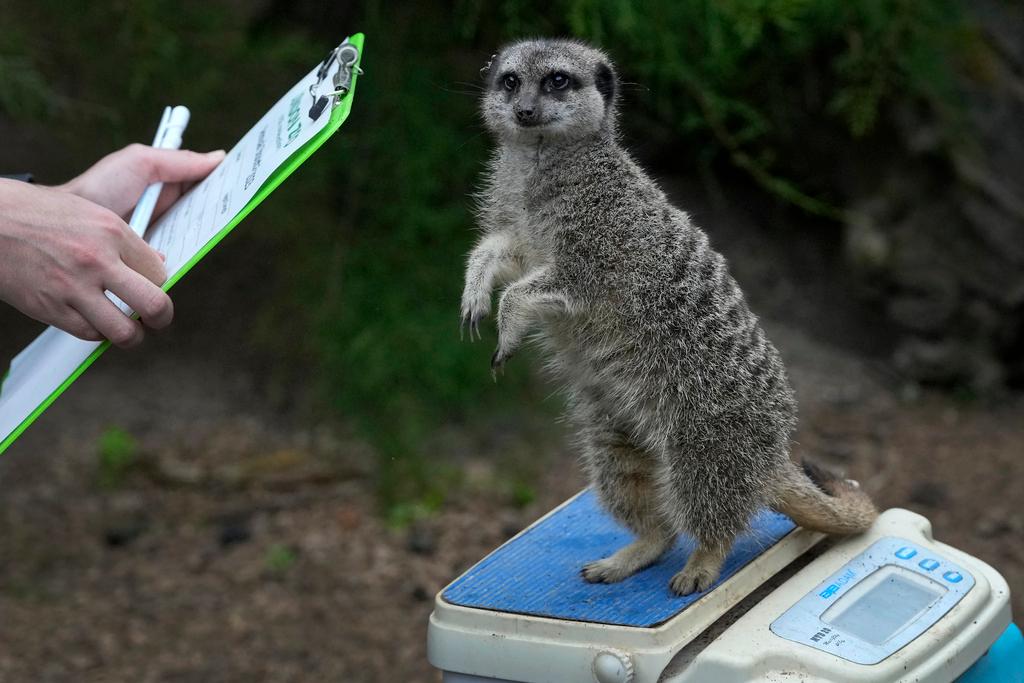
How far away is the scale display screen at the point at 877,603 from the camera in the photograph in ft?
4.39

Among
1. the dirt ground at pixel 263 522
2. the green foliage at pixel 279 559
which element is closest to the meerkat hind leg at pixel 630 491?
the dirt ground at pixel 263 522

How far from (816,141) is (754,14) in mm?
1149

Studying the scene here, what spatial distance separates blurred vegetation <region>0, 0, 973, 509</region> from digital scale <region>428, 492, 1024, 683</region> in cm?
136

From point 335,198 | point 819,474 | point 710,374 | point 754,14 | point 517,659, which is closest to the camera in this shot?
point 517,659

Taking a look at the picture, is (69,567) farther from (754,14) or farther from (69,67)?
(754,14)

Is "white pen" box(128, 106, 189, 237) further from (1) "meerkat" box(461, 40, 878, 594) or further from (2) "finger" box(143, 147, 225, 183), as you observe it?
(1) "meerkat" box(461, 40, 878, 594)

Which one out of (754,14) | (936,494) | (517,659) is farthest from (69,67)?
(936,494)

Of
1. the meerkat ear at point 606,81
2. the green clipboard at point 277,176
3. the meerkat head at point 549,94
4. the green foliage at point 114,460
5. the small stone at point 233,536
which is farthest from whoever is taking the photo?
the green foliage at point 114,460

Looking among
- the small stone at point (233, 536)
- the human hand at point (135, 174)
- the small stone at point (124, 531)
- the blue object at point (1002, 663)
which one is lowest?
the small stone at point (233, 536)

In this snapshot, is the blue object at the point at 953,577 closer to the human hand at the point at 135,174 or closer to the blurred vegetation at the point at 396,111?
the human hand at the point at 135,174

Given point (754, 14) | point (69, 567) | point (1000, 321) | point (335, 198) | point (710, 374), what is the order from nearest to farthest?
point (710, 374) < point (754, 14) < point (69, 567) < point (335, 198) < point (1000, 321)

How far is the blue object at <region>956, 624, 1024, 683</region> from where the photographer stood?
147 centimetres

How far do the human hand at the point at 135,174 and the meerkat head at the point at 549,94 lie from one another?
467 millimetres

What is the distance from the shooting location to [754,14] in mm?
2594
